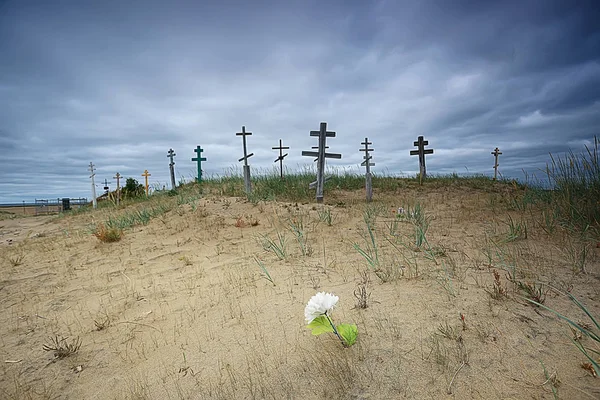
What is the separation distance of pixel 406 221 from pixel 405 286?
9.67 feet

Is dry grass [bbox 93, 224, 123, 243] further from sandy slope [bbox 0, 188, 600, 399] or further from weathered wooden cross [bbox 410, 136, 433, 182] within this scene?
weathered wooden cross [bbox 410, 136, 433, 182]

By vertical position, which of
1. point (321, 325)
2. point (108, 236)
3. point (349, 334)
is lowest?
point (349, 334)

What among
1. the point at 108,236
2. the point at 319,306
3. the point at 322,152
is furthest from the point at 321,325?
the point at 322,152

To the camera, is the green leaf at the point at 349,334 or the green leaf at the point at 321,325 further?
the green leaf at the point at 349,334

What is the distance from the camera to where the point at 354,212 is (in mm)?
7512

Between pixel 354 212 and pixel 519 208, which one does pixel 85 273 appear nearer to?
pixel 354 212

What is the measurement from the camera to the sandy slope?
6.42 ft

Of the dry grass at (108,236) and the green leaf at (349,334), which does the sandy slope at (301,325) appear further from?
the dry grass at (108,236)

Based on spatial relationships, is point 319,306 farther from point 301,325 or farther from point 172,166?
point 172,166

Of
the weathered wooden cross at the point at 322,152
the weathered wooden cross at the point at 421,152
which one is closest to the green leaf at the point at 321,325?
the weathered wooden cross at the point at 322,152

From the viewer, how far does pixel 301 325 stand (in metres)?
2.64

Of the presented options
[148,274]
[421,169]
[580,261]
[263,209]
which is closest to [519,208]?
[580,261]

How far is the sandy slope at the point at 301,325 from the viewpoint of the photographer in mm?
1957

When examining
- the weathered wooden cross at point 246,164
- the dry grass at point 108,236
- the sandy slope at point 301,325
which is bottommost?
the sandy slope at point 301,325
